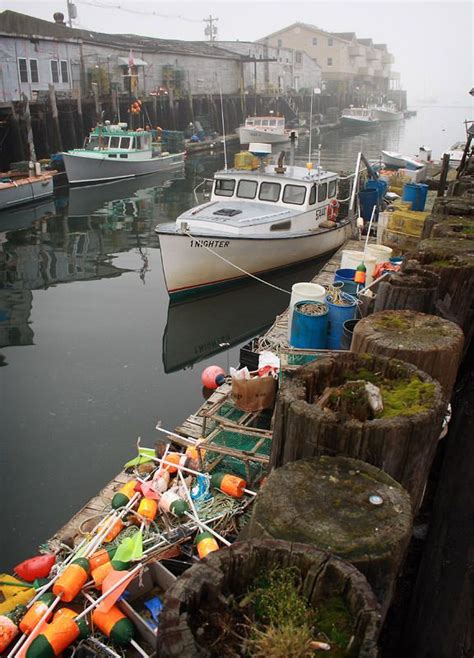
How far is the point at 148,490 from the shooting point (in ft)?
17.8

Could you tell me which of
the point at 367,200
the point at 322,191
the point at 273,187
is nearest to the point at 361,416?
the point at 273,187

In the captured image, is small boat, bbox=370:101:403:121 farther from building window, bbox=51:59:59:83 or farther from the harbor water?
the harbor water

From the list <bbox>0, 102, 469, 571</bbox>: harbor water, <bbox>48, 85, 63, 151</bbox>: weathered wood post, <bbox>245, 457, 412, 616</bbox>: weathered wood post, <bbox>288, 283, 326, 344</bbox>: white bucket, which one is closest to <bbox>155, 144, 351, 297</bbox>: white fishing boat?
<bbox>0, 102, 469, 571</bbox>: harbor water

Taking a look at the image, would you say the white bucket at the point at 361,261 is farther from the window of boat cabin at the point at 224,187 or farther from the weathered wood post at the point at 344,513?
the weathered wood post at the point at 344,513

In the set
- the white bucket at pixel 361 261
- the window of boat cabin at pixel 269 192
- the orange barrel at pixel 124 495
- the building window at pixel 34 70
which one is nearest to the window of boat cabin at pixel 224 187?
the window of boat cabin at pixel 269 192

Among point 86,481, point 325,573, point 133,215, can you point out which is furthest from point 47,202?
point 325,573

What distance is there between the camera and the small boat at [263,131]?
141ft

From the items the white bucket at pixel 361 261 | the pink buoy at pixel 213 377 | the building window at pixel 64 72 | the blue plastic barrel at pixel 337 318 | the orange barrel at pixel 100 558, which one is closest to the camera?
the orange barrel at pixel 100 558

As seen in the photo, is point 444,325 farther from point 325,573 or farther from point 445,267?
point 325,573

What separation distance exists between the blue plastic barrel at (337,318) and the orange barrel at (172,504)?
355 centimetres

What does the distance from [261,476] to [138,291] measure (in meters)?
9.65

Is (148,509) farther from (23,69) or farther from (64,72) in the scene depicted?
(64,72)

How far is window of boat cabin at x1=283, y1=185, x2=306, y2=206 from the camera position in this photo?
1409 cm

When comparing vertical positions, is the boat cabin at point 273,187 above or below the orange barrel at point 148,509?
above
